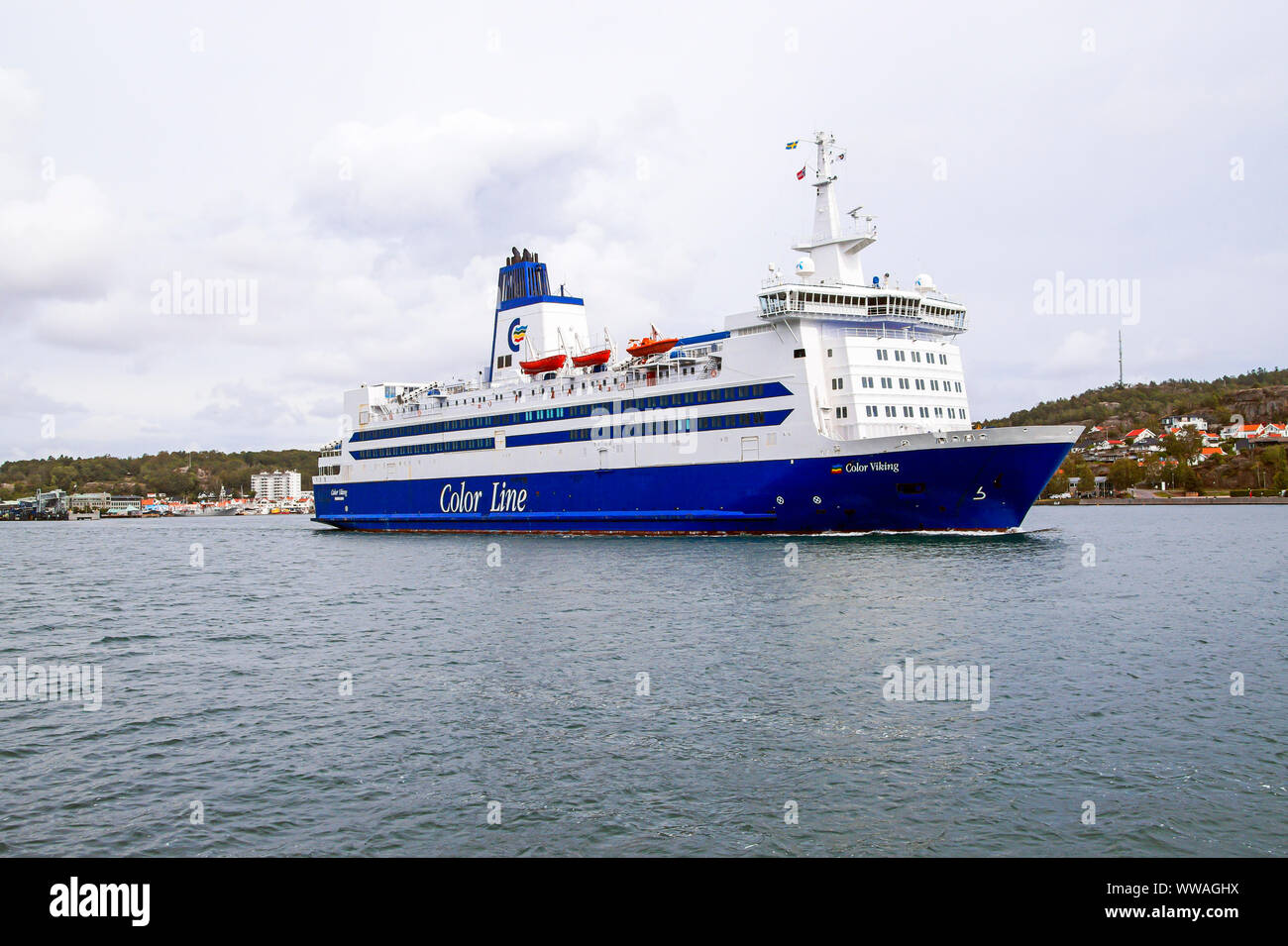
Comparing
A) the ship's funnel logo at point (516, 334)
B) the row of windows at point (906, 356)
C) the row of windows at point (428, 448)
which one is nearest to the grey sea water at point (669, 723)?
the row of windows at point (906, 356)

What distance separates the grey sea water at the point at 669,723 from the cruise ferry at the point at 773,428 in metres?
9.72

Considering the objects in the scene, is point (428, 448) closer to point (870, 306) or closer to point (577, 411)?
point (577, 411)

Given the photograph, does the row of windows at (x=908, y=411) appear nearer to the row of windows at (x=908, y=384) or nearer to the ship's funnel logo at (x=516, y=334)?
the row of windows at (x=908, y=384)

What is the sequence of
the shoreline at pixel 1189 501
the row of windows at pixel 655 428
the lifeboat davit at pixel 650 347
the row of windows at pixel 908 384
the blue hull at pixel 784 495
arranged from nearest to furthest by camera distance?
the blue hull at pixel 784 495 < the row of windows at pixel 908 384 < the row of windows at pixel 655 428 < the lifeboat davit at pixel 650 347 < the shoreline at pixel 1189 501

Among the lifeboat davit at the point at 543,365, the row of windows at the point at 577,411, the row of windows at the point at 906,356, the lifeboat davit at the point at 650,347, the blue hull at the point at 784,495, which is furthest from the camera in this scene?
the lifeboat davit at the point at 543,365

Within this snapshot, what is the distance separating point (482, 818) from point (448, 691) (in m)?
5.88

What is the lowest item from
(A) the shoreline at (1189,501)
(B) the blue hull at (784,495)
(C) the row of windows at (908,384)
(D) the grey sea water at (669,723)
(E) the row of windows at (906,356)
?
(D) the grey sea water at (669,723)

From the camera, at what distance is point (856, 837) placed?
9219 millimetres

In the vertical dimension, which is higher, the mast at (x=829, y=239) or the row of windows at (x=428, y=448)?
the mast at (x=829, y=239)

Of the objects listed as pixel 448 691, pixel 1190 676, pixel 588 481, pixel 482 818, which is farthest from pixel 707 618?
pixel 588 481

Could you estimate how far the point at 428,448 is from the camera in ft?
202

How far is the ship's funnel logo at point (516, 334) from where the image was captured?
5903 centimetres
